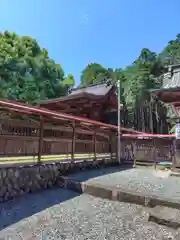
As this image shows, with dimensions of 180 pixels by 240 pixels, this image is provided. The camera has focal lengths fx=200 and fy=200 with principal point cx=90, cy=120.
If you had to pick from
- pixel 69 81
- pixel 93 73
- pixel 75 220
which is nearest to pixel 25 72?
pixel 69 81

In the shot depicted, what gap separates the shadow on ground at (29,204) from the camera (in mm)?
4159

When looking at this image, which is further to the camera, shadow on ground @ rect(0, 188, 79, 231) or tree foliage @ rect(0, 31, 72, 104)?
tree foliage @ rect(0, 31, 72, 104)

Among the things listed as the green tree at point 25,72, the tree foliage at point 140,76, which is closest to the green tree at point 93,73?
the tree foliage at point 140,76

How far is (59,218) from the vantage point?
4074 mm

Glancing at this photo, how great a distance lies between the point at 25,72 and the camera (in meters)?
19.0

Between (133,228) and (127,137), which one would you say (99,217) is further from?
(127,137)

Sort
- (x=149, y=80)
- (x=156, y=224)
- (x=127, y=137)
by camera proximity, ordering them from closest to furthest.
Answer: (x=156, y=224)
(x=127, y=137)
(x=149, y=80)

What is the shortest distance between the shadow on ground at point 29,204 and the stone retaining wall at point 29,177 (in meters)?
0.27

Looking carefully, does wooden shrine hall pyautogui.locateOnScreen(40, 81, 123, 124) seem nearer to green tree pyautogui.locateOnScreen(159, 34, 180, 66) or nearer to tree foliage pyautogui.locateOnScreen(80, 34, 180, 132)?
tree foliage pyautogui.locateOnScreen(80, 34, 180, 132)

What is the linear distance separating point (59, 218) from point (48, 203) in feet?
3.47

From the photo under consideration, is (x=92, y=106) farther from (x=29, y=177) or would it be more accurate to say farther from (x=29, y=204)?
(x=29, y=204)

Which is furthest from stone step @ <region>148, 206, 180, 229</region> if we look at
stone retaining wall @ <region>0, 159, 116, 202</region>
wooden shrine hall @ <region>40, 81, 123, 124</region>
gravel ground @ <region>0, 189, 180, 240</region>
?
wooden shrine hall @ <region>40, 81, 123, 124</region>

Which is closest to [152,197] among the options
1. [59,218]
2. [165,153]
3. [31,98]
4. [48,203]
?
[59,218]

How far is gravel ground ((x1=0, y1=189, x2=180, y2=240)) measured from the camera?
339 centimetres
